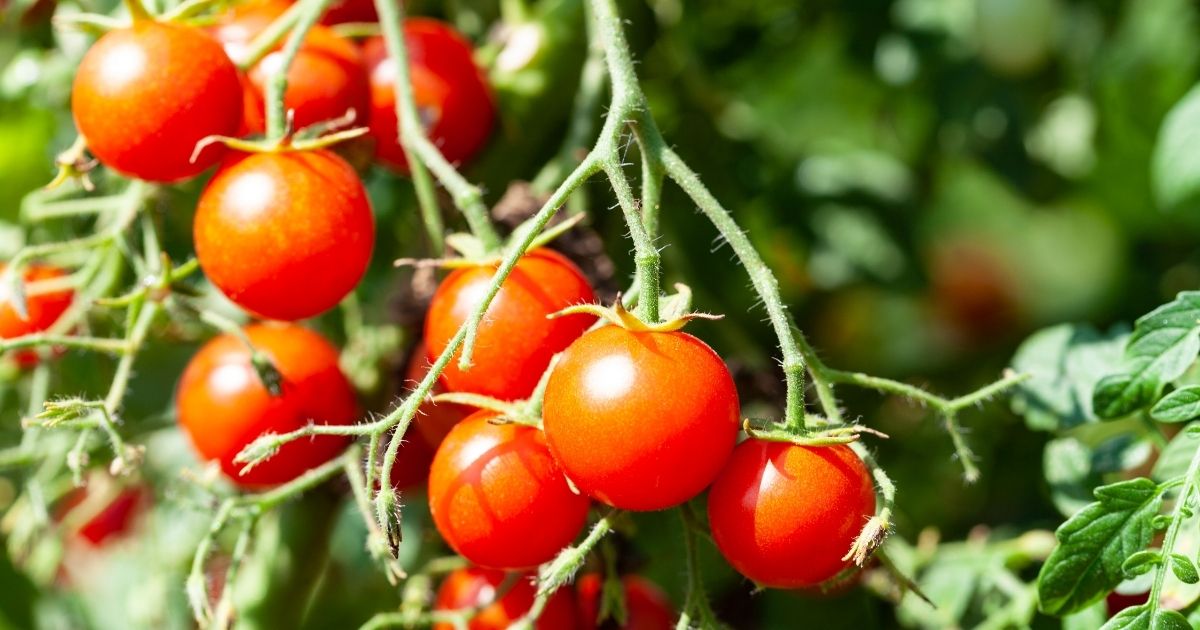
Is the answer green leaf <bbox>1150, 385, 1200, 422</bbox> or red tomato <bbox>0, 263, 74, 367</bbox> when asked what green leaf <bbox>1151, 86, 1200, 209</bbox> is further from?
red tomato <bbox>0, 263, 74, 367</bbox>

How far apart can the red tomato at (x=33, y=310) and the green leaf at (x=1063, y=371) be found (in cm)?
93

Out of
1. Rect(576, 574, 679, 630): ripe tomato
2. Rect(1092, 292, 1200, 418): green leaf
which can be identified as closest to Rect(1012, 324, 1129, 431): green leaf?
Rect(1092, 292, 1200, 418): green leaf

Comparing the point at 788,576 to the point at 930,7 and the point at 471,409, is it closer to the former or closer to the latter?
the point at 471,409

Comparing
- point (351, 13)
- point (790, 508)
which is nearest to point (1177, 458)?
point (790, 508)

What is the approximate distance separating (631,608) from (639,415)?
39cm

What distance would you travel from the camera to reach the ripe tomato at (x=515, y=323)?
0.90m

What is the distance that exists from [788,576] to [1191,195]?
0.60 meters

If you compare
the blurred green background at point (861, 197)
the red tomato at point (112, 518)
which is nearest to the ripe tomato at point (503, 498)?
the blurred green background at point (861, 197)

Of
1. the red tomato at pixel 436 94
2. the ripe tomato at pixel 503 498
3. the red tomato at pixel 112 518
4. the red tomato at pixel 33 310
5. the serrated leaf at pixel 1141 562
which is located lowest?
the red tomato at pixel 112 518

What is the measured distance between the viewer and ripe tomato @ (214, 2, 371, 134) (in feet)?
3.54

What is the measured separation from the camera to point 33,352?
3.90 feet

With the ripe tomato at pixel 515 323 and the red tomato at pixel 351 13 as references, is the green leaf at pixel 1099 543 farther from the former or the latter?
the red tomato at pixel 351 13

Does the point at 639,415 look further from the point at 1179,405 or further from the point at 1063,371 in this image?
the point at 1063,371

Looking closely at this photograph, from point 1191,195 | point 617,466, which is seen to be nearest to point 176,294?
point 617,466
